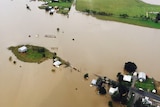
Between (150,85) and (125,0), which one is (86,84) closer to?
(150,85)

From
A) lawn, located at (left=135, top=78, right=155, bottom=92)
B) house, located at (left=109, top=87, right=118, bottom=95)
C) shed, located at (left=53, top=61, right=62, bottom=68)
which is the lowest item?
house, located at (left=109, top=87, right=118, bottom=95)

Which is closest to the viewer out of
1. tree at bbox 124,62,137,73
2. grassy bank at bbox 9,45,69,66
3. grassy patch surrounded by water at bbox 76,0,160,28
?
tree at bbox 124,62,137,73

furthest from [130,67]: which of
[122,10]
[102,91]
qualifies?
[122,10]

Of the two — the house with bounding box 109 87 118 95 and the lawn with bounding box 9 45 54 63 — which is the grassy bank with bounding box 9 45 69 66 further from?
the house with bounding box 109 87 118 95

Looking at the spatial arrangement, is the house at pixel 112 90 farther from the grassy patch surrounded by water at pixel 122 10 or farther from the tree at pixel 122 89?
the grassy patch surrounded by water at pixel 122 10

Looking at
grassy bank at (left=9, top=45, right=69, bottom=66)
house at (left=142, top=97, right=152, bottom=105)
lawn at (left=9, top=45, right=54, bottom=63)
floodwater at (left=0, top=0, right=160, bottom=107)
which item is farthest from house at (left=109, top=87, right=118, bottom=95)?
Result: lawn at (left=9, top=45, right=54, bottom=63)

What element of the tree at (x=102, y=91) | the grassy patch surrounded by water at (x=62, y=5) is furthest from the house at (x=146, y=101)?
the grassy patch surrounded by water at (x=62, y=5)

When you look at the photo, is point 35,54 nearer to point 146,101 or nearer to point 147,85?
point 147,85
